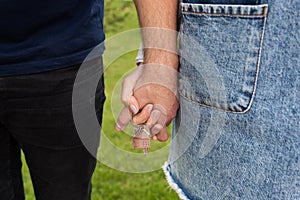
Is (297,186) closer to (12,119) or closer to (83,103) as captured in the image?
(83,103)

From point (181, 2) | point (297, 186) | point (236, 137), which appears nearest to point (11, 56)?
point (181, 2)

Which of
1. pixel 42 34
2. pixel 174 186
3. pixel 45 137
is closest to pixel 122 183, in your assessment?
pixel 45 137

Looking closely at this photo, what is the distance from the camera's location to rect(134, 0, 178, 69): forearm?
1036mm

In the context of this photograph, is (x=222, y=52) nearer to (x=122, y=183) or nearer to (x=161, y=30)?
(x=161, y=30)

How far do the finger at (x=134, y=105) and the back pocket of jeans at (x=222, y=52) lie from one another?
0.41 ft

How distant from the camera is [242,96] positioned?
0.90 metres

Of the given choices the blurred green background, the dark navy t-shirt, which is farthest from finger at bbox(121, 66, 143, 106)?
the blurred green background

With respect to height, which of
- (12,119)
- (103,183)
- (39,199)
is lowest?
(103,183)

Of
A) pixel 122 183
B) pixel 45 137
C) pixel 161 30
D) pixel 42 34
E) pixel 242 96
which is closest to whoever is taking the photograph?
pixel 242 96

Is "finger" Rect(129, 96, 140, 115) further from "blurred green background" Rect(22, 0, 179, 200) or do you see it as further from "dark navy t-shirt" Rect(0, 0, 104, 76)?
"blurred green background" Rect(22, 0, 179, 200)

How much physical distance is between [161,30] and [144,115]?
186 mm

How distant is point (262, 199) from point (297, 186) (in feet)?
0.24

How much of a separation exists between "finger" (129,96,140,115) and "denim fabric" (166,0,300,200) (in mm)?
102

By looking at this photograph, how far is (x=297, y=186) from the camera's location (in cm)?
89
